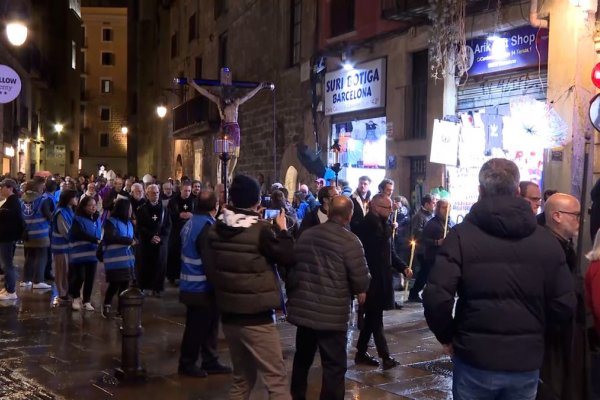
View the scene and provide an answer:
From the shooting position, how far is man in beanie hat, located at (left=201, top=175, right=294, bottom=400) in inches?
191

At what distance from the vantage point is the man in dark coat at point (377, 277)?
695 cm

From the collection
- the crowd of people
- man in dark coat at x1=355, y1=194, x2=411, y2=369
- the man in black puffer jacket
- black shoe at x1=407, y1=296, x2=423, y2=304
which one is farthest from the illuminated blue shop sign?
the man in black puffer jacket

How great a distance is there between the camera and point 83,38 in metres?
60.4

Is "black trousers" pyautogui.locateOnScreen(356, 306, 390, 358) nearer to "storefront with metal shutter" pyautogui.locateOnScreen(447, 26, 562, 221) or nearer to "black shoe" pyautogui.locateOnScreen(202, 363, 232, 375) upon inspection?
"black shoe" pyautogui.locateOnScreen(202, 363, 232, 375)

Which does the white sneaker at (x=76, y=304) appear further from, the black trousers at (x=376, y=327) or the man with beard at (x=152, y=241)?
the black trousers at (x=376, y=327)

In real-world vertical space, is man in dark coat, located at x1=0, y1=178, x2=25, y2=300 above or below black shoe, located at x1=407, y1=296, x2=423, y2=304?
above

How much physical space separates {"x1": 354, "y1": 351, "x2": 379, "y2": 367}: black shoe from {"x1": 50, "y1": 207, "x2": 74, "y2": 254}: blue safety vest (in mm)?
Result: 4990

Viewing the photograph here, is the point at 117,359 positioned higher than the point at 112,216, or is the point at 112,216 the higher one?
the point at 112,216

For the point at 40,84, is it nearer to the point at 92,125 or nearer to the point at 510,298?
the point at 92,125

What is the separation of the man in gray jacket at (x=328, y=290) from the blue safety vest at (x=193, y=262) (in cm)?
133

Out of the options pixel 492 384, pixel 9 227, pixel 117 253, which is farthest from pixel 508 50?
pixel 492 384

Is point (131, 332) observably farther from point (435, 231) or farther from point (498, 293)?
point (435, 231)

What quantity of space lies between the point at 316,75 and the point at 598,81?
30.7 ft

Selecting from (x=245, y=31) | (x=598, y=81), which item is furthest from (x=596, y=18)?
(x=245, y=31)
